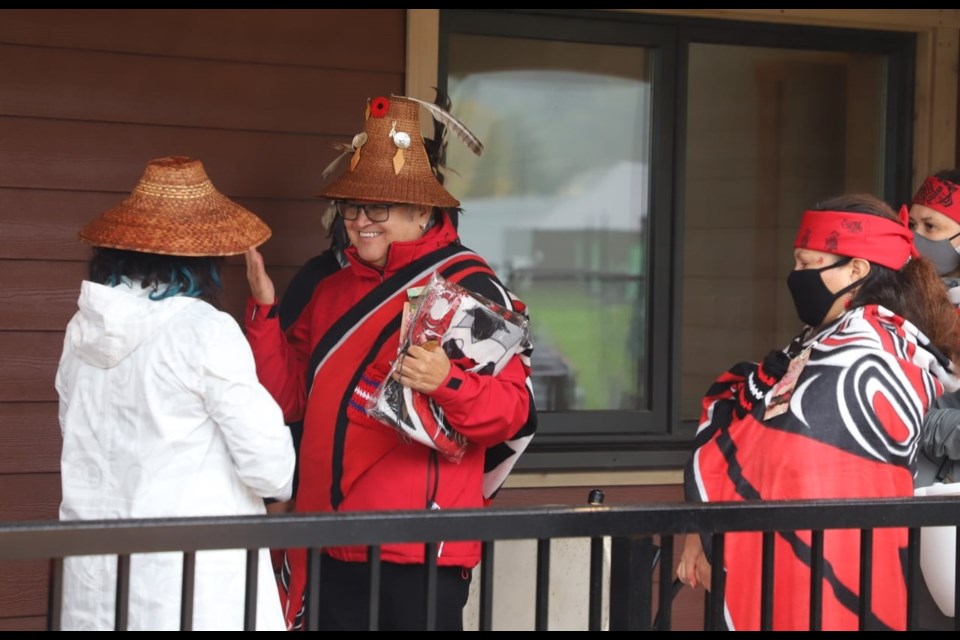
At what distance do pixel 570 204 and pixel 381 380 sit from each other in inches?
63.3

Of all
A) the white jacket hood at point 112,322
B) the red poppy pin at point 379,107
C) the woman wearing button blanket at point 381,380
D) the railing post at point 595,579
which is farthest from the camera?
the red poppy pin at point 379,107

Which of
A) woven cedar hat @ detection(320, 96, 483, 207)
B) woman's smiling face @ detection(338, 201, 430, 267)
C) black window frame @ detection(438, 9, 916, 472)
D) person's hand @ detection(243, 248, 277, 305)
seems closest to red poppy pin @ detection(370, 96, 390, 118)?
woven cedar hat @ detection(320, 96, 483, 207)

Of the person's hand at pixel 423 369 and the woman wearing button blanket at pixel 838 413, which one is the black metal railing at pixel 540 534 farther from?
the person's hand at pixel 423 369

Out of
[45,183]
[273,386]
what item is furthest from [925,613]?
[45,183]

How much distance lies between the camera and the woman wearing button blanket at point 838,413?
2.41 meters

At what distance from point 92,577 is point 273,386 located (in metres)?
0.69

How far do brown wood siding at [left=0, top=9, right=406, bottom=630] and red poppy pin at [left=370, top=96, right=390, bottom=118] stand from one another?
654 millimetres

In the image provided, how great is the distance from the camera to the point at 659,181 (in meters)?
3.79

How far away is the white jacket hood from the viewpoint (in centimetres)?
209

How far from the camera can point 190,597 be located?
1753 mm

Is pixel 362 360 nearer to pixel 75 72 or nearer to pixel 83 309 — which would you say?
pixel 83 309

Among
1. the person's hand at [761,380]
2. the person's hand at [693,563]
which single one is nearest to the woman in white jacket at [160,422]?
the person's hand at [693,563]

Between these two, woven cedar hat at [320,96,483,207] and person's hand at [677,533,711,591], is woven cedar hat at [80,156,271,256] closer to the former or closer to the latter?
woven cedar hat at [320,96,483,207]

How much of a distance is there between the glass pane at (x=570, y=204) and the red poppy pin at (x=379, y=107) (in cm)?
105
